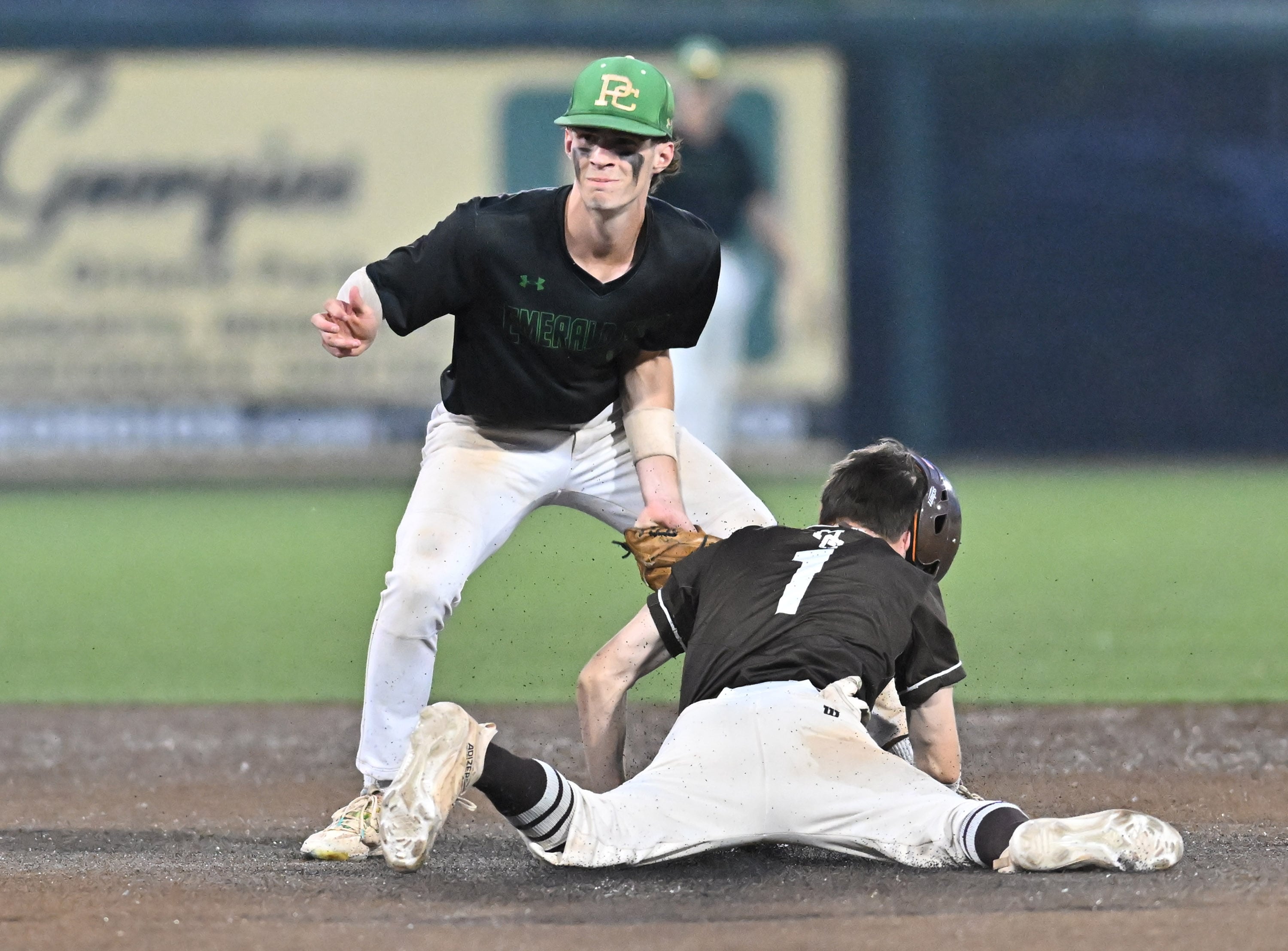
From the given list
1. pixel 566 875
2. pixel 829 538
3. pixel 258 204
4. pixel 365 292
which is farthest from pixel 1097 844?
pixel 258 204

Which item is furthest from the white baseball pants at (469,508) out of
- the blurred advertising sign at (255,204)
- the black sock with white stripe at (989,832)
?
the blurred advertising sign at (255,204)

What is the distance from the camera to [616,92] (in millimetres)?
4156

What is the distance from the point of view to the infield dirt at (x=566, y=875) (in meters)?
3.20

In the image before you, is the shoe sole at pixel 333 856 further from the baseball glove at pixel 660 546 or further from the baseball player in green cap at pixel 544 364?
the baseball glove at pixel 660 546

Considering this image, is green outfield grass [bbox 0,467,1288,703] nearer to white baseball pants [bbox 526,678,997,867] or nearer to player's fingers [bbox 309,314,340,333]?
player's fingers [bbox 309,314,340,333]

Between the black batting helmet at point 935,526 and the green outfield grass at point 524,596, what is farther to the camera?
the green outfield grass at point 524,596

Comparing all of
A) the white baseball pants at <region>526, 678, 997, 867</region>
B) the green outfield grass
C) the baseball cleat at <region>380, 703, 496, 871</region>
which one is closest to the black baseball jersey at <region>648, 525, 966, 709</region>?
the white baseball pants at <region>526, 678, 997, 867</region>

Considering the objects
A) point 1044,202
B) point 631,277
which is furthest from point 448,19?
point 631,277

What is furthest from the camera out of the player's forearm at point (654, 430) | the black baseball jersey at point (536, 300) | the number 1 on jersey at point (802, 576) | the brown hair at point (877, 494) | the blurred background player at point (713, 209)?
the blurred background player at point (713, 209)

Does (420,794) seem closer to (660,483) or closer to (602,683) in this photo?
(602,683)

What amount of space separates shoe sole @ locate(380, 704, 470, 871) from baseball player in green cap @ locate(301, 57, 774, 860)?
51 cm

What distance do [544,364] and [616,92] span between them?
0.65 m

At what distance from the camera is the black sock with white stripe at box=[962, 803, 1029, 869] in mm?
3555

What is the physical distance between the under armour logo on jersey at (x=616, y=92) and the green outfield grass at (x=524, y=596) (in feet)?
8.98
